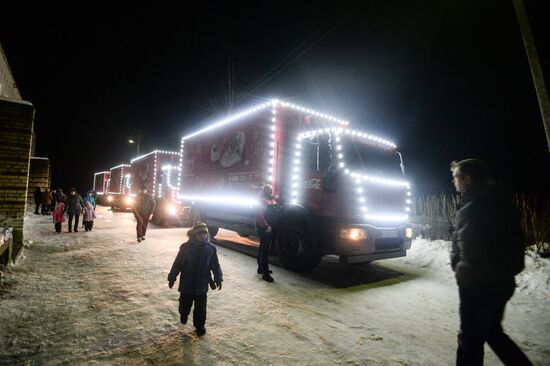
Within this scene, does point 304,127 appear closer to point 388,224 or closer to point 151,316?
point 388,224

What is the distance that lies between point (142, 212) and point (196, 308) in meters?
6.57

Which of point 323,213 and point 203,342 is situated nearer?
point 203,342

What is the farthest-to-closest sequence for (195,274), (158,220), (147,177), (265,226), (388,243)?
(147,177), (158,220), (388,243), (265,226), (195,274)

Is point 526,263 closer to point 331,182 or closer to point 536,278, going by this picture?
point 536,278

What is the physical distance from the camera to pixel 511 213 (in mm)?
2301

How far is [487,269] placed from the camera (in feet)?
7.34

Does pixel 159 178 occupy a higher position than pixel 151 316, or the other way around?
pixel 159 178

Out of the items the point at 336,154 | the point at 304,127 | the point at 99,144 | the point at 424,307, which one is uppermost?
the point at 99,144

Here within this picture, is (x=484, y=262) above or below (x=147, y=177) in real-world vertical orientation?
below

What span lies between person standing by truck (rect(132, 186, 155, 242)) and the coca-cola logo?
213 inches

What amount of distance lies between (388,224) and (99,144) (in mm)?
59359

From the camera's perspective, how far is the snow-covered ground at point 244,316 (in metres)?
3.02

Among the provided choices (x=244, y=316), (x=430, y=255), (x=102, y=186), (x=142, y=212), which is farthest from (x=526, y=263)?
(x=102, y=186)

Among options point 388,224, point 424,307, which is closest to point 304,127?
point 388,224
